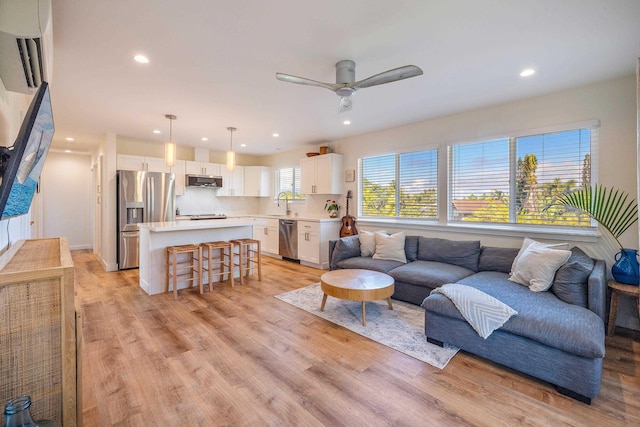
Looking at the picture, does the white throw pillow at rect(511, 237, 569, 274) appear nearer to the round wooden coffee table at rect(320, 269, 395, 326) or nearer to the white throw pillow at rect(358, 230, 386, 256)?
the round wooden coffee table at rect(320, 269, 395, 326)

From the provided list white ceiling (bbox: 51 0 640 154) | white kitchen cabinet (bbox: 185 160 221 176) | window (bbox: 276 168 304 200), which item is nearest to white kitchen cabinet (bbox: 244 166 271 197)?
window (bbox: 276 168 304 200)

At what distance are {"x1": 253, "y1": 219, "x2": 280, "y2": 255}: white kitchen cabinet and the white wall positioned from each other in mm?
4726

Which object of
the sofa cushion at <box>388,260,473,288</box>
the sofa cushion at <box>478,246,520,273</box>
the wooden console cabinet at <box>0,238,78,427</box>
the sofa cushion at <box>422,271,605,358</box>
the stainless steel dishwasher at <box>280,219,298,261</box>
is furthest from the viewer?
the stainless steel dishwasher at <box>280,219,298,261</box>

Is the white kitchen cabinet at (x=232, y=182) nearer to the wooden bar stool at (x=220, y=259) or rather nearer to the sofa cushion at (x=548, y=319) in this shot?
the wooden bar stool at (x=220, y=259)

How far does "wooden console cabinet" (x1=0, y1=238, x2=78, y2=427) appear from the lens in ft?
3.59

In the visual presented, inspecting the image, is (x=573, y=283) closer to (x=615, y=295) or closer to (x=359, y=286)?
(x=615, y=295)

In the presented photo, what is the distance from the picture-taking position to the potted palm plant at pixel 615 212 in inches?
104

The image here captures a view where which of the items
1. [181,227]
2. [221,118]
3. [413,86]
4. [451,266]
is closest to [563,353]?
[451,266]

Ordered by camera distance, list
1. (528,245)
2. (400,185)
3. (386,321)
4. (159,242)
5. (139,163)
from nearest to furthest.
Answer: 1. (386,321)
2. (528,245)
3. (159,242)
4. (400,185)
5. (139,163)

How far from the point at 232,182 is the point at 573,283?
21.3 ft

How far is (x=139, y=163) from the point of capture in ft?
18.4

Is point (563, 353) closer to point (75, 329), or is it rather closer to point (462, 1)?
point (462, 1)

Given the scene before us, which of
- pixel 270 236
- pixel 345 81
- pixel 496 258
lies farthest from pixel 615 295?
pixel 270 236

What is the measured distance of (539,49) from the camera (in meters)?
2.36
